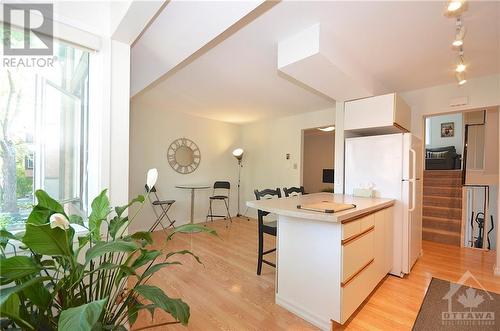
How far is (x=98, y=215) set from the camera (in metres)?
1.09

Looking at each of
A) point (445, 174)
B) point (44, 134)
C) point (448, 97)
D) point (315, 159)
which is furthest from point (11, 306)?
point (315, 159)

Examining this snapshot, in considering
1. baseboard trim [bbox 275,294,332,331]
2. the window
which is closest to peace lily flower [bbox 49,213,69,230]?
the window

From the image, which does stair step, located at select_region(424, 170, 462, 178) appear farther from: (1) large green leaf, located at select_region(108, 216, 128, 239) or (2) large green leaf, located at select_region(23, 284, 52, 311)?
(2) large green leaf, located at select_region(23, 284, 52, 311)

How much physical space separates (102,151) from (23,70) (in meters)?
0.61

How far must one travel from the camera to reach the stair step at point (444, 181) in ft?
13.9

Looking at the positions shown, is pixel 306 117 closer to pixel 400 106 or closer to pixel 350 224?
pixel 400 106

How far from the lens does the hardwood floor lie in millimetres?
1727

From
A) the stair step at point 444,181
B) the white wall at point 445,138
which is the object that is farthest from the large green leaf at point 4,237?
the white wall at point 445,138

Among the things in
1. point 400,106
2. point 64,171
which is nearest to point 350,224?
point 400,106

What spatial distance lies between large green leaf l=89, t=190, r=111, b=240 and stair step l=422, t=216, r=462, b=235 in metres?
4.76

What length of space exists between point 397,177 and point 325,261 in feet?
4.82

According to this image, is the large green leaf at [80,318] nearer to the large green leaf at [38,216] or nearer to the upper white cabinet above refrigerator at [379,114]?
the large green leaf at [38,216]

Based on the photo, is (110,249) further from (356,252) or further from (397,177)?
(397,177)

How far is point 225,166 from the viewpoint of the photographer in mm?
5465
